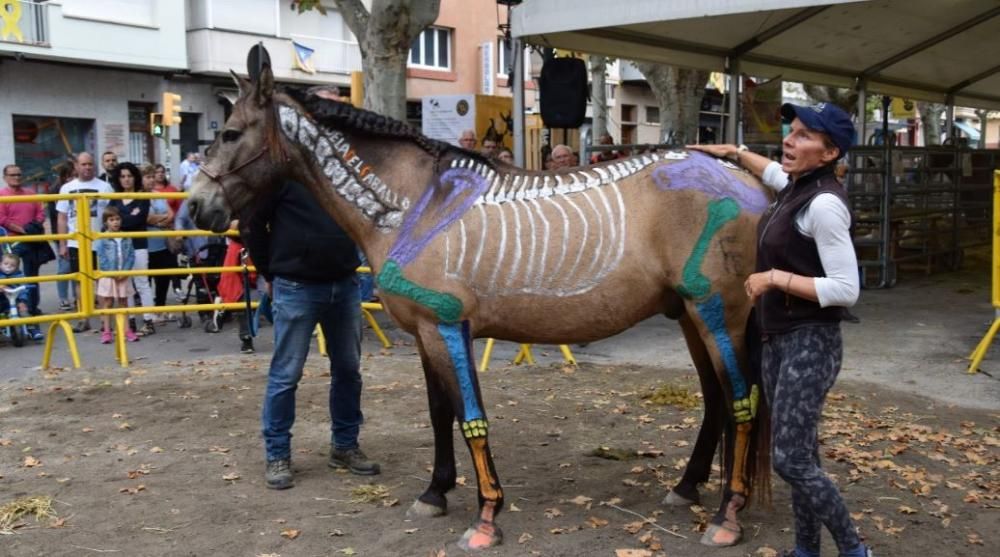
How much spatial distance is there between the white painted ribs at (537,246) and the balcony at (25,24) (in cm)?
1869

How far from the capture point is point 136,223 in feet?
32.0

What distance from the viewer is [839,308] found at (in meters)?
3.24

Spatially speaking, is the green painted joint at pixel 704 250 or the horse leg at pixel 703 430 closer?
the green painted joint at pixel 704 250

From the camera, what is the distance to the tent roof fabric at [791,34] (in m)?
8.38

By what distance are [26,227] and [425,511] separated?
805 cm

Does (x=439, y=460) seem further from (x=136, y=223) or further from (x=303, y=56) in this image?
(x=303, y=56)

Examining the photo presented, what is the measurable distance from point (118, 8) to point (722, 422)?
20.7 m

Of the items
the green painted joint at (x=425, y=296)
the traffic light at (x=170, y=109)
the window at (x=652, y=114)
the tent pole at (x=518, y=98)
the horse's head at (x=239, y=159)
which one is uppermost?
the window at (x=652, y=114)

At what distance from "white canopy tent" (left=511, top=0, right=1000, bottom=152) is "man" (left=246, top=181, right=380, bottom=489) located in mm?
4467

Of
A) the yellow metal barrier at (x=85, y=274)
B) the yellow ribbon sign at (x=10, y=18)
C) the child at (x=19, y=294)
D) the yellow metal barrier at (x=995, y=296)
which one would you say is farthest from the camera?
the yellow ribbon sign at (x=10, y=18)

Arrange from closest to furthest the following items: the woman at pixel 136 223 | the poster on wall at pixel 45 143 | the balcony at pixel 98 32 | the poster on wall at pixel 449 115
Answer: the woman at pixel 136 223, the poster on wall at pixel 449 115, the balcony at pixel 98 32, the poster on wall at pixel 45 143

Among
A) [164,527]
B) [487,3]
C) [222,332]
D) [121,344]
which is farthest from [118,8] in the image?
[164,527]

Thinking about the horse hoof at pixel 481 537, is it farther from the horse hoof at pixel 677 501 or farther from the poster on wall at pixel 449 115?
the poster on wall at pixel 449 115

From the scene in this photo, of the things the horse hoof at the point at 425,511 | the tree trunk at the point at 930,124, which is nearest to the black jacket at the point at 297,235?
the horse hoof at the point at 425,511
